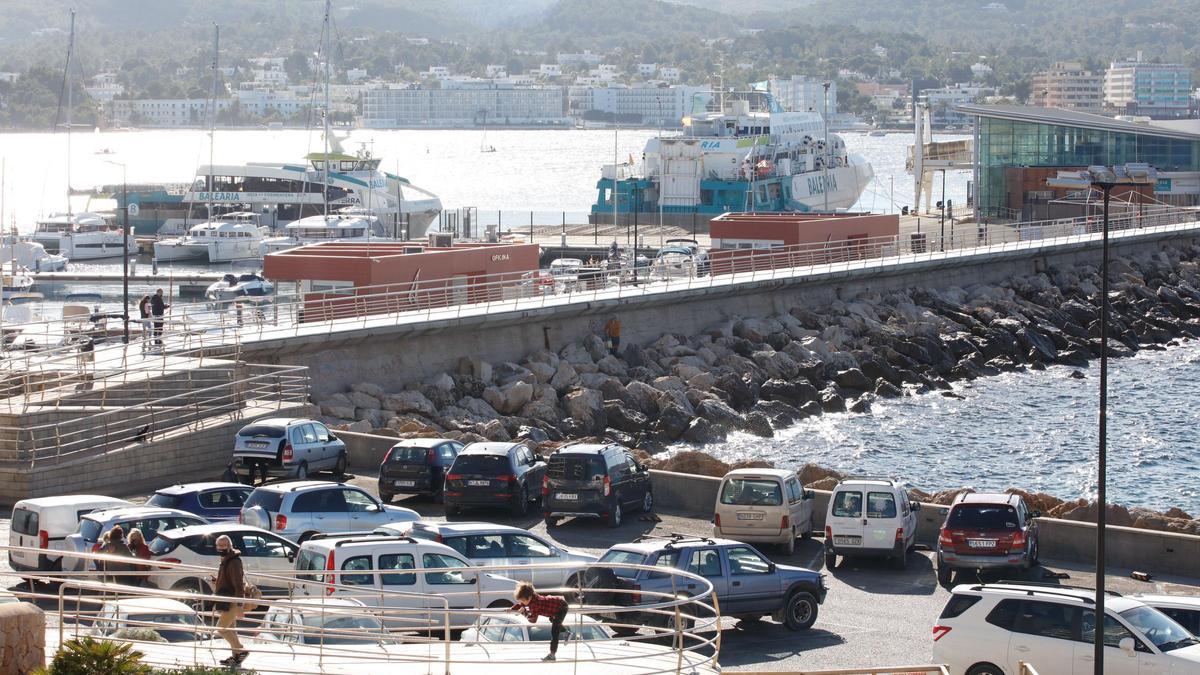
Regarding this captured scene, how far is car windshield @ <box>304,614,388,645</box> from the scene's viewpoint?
12.8 meters

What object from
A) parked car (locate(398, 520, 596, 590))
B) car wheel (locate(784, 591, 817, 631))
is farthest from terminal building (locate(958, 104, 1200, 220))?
parked car (locate(398, 520, 596, 590))

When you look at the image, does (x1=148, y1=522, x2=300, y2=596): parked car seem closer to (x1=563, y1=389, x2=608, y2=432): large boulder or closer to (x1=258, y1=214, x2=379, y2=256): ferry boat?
(x1=563, y1=389, x2=608, y2=432): large boulder

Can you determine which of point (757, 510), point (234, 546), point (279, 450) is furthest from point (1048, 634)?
point (279, 450)

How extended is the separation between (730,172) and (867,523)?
2711 inches

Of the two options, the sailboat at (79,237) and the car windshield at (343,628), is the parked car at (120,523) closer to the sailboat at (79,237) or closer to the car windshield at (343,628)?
the car windshield at (343,628)

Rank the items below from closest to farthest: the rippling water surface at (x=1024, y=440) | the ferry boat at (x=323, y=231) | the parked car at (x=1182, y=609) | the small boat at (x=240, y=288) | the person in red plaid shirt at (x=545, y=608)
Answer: the person in red plaid shirt at (x=545, y=608) < the parked car at (x=1182, y=609) < the rippling water surface at (x=1024, y=440) < the small boat at (x=240, y=288) < the ferry boat at (x=323, y=231)

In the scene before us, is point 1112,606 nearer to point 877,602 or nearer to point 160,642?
point 877,602

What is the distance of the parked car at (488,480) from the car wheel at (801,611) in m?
6.70

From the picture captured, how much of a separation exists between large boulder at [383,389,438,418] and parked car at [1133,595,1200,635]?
66.1ft

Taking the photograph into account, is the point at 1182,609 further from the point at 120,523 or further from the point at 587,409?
the point at 587,409

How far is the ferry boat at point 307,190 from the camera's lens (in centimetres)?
9431

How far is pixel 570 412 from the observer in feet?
120

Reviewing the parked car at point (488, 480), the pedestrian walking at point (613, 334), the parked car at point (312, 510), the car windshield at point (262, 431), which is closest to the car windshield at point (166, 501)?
the parked car at point (312, 510)

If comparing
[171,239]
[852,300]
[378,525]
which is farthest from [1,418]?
[171,239]
